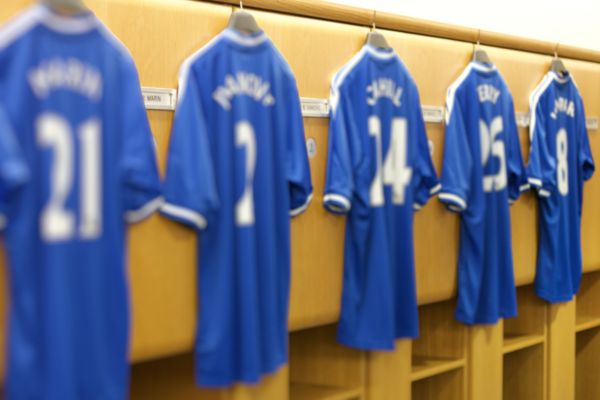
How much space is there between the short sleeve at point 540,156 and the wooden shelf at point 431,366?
84 centimetres

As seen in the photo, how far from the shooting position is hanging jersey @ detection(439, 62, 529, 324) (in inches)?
119

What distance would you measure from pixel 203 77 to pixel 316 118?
55 centimetres

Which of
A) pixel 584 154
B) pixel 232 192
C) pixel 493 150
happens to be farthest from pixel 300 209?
pixel 584 154

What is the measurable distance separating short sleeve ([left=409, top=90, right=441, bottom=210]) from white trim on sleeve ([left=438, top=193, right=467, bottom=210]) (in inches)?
3.3

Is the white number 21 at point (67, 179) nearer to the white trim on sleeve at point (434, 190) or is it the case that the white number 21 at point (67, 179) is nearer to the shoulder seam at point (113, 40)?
the shoulder seam at point (113, 40)

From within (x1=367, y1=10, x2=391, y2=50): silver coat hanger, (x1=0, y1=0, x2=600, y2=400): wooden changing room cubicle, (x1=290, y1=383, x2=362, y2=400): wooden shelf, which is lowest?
(x1=290, y1=383, x2=362, y2=400): wooden shelf

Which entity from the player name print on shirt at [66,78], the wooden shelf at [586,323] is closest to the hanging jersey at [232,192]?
the player name print on shirt at [66,78]

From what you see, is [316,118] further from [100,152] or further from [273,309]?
[100,152]

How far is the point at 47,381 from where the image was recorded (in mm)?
1789

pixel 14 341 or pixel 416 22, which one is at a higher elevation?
pixel 416 22

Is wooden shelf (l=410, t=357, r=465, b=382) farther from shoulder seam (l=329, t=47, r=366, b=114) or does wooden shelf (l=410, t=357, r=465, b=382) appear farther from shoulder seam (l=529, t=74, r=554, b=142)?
shoulder seam (l=329, t=47, r=366, b=114)

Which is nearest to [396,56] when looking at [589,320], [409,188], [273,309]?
[409,188]

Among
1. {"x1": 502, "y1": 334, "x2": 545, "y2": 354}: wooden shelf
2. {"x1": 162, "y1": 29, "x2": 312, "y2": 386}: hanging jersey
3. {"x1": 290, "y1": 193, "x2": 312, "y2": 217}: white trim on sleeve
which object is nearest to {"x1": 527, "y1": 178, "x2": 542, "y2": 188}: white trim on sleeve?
{"x1": 502, "y1": 334, "x2": 545, "y2": 354}: wooden shelf

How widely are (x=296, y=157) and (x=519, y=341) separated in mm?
1803
